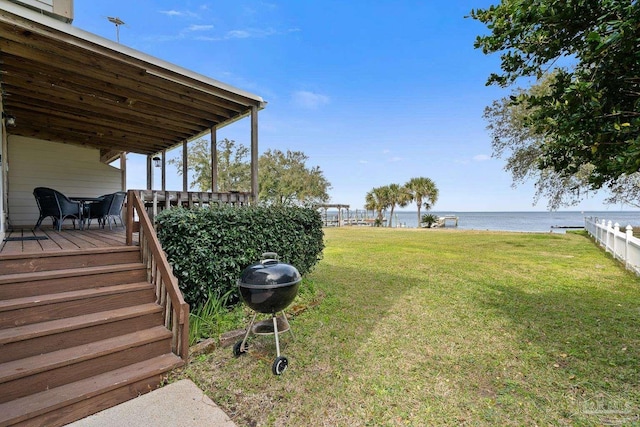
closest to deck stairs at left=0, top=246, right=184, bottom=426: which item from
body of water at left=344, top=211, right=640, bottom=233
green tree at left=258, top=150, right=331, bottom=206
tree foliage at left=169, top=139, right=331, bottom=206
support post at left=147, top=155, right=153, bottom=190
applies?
support post at left=147, top=155, right=153, bottom=190

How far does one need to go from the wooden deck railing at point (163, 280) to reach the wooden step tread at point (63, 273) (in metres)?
0.21

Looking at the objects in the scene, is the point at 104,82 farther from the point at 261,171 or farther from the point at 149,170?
the point at 261,171

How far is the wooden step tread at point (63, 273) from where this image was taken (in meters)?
2.82

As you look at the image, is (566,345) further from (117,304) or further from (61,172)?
(61,172)

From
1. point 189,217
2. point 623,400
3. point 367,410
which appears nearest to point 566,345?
point 623,400

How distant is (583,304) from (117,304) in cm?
633

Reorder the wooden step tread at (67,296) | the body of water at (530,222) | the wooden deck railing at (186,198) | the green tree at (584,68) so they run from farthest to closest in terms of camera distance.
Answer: the body of water at (530,222) → the wooden deck railing at (186,198) → the wooden step tread at (67,296) → the green tree at (584,68)

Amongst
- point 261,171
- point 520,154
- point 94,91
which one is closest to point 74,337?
point 94,91

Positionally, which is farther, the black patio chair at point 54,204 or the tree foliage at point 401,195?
the tree foliage at point 401,195

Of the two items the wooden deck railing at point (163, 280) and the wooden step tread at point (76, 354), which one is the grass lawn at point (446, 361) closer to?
the wooden deck railing at point (163, 280)

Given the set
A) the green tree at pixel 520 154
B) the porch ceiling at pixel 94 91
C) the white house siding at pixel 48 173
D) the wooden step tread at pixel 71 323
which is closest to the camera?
the wooden step tread at pixel 71 323

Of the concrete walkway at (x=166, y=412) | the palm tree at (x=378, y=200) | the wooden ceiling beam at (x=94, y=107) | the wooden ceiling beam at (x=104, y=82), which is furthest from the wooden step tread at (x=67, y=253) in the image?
the palm tree at (x=378, y=200)

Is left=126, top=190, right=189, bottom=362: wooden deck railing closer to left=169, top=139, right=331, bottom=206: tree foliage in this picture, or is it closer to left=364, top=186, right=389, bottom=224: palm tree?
left=169, top=139, right=331, bottom=206: tree foliage

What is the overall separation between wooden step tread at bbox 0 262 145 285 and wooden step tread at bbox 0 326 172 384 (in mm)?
792
